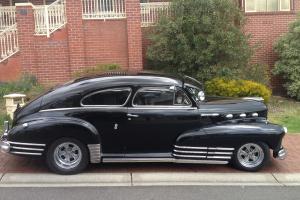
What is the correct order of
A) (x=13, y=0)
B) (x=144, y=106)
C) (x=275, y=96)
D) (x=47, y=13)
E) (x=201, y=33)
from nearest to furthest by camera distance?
(x=144, y=106), (x=201, y=33), (x=47, y=13), (x=275, y=96), (x=13, y=0)

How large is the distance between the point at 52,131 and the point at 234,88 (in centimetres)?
656

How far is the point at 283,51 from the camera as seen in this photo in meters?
14.9

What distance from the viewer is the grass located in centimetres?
1166

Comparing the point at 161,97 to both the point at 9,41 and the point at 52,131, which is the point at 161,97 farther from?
the point at 9,41

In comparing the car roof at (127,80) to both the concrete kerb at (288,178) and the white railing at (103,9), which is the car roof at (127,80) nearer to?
the concrete kerb at (288,178)

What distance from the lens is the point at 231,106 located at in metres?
8.20

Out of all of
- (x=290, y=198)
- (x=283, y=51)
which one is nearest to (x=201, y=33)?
(x=283, y=51)

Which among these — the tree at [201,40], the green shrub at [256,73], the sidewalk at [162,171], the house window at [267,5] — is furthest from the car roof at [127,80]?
the house window at [267,5]

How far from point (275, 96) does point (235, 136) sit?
27.6 feet

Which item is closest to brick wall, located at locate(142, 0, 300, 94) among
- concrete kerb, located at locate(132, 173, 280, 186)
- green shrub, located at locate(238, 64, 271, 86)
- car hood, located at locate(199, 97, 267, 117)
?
green shrub, located at locate(238, 64, 271, 86)

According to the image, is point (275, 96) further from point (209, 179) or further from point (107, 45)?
point (209, 179)

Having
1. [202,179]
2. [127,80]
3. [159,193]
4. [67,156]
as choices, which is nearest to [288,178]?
[202,179]

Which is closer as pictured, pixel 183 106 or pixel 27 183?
pixel 27 183

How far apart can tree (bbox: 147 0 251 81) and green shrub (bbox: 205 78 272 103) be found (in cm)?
30
